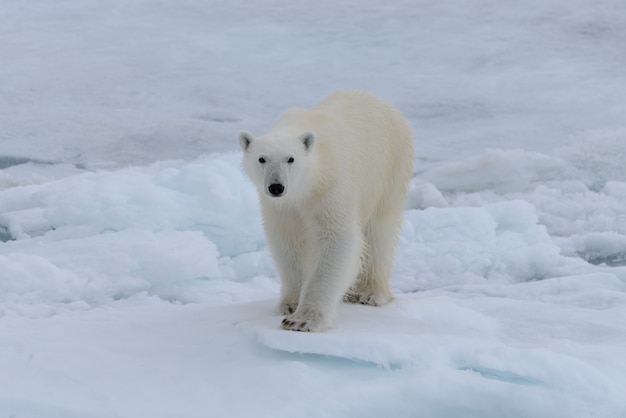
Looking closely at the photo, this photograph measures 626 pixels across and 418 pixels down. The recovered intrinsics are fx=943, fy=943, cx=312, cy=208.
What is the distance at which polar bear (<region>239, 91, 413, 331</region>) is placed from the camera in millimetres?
3434

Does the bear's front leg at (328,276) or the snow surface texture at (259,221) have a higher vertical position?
the bear's front leg at (328,276)

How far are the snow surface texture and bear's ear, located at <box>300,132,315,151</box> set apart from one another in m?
0.68

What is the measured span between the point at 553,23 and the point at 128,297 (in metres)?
8.88

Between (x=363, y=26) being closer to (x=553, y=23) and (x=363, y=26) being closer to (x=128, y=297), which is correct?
(x=553, y=23)

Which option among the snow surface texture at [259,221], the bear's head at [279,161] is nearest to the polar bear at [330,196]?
the bear's head at [279,161]

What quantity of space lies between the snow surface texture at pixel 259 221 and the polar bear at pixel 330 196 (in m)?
0.19

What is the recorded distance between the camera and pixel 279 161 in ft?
11.0

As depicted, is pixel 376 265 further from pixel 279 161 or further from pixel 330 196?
pixel 279 161

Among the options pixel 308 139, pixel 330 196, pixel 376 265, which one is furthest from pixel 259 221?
pixel 308 139

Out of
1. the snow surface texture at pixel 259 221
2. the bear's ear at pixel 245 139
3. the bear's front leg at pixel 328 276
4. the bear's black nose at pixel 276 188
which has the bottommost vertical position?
the snow surface texture at pixel 259 221

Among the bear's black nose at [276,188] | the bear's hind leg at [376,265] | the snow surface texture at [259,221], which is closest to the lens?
the snow surface texture at [259,221]

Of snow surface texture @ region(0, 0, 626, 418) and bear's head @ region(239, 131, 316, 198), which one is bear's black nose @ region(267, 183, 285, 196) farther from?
snow surface texture @ region(0, 0, 626, 418)

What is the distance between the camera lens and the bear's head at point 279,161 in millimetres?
3299

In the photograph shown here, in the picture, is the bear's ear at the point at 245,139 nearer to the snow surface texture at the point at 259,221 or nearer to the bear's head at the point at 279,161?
the bear's head at the point at 279,161
